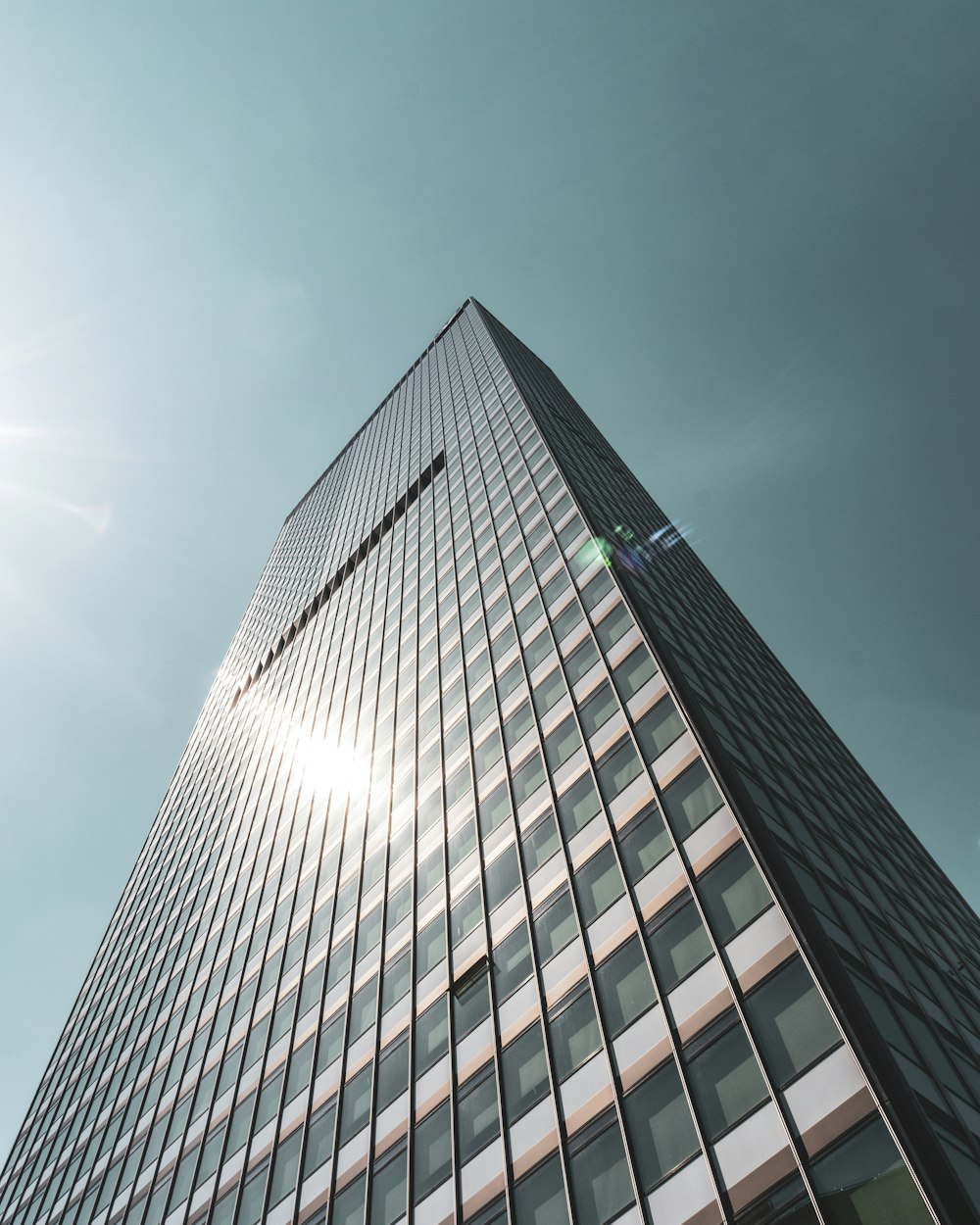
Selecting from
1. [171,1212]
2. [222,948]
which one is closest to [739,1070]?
[171,1212]

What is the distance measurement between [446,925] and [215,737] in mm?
49977

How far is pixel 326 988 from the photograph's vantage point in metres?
29.6

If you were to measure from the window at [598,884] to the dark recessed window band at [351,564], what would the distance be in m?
48.1

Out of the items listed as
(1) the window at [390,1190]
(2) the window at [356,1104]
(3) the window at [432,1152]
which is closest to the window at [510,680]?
(2) the window at [356,1104]

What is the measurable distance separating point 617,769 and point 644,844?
3.26 metres

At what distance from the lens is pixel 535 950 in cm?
2177

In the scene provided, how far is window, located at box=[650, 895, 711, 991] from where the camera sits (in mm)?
17812

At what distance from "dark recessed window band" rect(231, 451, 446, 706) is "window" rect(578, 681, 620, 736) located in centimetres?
4182

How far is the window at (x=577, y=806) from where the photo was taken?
24.0 metres

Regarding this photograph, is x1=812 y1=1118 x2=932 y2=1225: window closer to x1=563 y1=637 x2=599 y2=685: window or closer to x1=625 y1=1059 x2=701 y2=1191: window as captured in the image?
x1=625 y1=1059 x2=701 y2=1191: window

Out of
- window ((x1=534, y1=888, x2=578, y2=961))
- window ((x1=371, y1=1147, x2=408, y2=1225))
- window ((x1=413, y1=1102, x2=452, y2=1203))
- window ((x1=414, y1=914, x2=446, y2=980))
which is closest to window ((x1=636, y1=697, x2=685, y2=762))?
window ((x1=534, y1=888, x2=578, y2=961))

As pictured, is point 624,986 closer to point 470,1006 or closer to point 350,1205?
point 470,1006

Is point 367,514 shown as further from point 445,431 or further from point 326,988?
point 326,988

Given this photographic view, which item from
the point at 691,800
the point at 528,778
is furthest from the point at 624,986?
the point at 528,778
